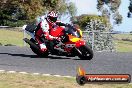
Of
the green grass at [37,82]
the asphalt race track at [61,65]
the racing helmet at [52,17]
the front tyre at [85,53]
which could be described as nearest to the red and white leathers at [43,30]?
the racing helmet at [52,17]

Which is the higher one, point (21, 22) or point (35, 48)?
point (35, 48)

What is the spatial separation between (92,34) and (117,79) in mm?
20162

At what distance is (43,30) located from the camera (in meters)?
15.3

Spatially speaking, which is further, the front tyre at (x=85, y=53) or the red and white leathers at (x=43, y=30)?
the red and white leathers at (x=43, y=30)

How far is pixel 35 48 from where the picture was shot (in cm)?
1562

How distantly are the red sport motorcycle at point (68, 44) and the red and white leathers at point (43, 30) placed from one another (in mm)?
122

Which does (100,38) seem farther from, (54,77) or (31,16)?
(31,16)

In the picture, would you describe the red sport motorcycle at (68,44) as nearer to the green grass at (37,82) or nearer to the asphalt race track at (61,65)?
the asphalt race track at (61,65)

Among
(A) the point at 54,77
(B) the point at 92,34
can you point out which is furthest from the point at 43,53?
(B) the point at 92,34

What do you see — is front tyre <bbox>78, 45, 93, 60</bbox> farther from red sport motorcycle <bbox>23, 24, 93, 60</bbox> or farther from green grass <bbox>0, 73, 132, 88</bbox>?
green grass <bbox>0, 73, 132, 88</bbox>

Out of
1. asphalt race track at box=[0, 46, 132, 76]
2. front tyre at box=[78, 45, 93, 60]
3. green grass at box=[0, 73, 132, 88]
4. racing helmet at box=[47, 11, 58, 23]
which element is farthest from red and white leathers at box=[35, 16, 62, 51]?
green grass at box=[0, 73, 132, 88]

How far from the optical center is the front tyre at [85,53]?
48.5ft

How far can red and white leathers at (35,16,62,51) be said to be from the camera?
49.8 feet

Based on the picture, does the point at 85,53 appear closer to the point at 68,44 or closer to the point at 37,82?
the point at 68,44
